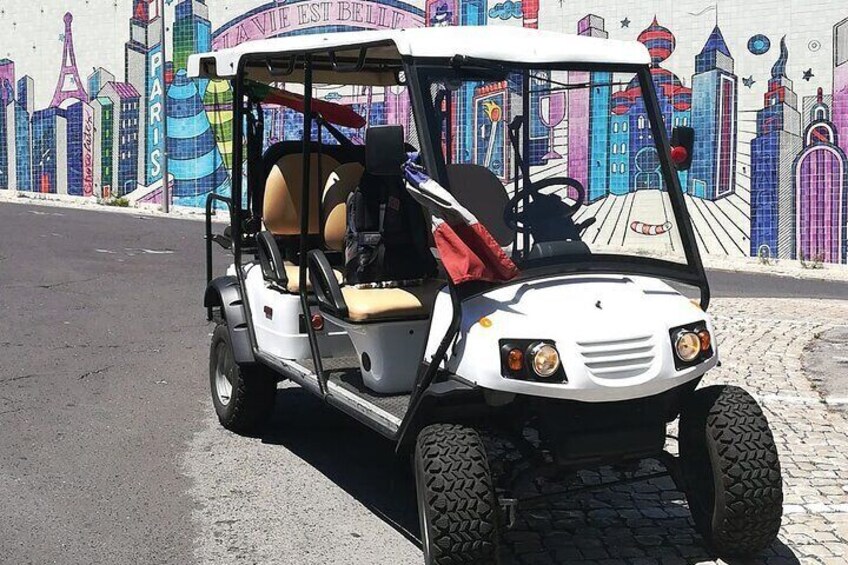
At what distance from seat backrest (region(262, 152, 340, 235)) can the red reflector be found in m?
2.35

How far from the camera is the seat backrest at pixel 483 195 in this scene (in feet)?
15.5

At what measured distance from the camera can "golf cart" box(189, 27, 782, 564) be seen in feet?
13.9

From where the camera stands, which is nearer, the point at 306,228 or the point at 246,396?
the point at 306,228

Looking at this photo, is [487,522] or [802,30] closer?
[487,522]

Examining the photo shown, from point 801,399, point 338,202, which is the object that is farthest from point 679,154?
point 801,399

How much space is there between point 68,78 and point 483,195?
24987 mm

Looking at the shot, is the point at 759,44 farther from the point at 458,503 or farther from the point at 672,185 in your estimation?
the point at 458,503

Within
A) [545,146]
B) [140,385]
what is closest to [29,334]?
[140,385]

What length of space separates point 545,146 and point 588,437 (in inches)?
60.8

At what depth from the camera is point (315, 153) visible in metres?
6.73

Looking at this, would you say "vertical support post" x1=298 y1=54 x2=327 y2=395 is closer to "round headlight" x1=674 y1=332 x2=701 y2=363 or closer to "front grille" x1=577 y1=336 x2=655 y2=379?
"front grille" x1=577 y1=336 x2=655 y2=379

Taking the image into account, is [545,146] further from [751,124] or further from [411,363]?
[751,124]

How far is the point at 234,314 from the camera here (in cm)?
667

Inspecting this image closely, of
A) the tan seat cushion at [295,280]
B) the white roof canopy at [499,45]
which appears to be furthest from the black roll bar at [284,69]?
the tan seat cushion at [295,280]
